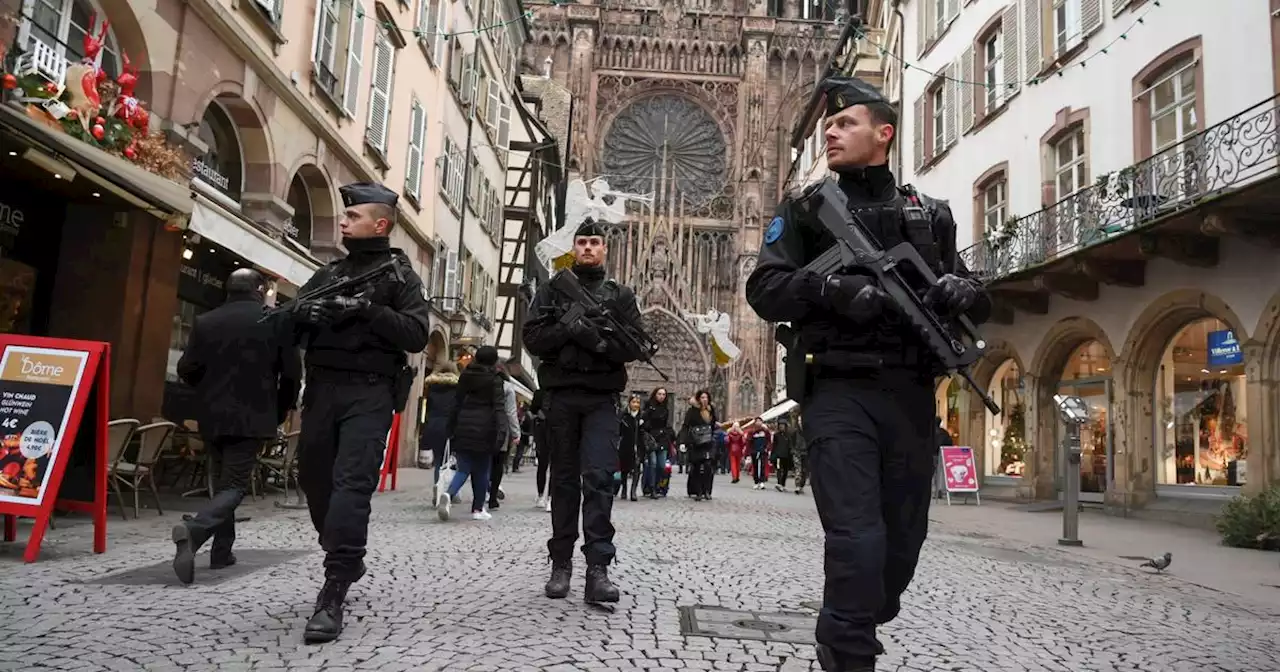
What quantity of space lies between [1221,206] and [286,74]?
12.2 m

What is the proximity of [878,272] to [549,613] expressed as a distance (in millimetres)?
2441

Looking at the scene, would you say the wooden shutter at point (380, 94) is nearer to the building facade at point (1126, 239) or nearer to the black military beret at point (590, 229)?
the building facade at point (1126, 239)

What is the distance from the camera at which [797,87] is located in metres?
54.4

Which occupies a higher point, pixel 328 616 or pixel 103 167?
pixel 103 167

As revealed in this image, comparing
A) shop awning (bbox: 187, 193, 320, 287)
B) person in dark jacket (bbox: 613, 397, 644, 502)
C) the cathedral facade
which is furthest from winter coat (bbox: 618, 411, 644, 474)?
the cathedral facade

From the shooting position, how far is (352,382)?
416 centimetres

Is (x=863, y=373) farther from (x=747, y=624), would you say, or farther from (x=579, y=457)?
(x=579, y=457)

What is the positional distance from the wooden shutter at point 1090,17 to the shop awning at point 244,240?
1291 centimetres

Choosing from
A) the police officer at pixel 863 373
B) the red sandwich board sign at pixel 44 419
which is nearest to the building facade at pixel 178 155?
the red sandwich board sign at pixel 44 419

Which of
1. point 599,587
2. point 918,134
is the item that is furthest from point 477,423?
point 918,134

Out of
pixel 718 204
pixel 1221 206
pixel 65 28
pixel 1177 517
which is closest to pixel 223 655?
pixel 65 28

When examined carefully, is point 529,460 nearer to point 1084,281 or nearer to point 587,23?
point 1084,281

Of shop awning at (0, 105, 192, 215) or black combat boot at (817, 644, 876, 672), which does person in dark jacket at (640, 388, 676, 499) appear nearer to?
shop awning at (0, 105, 192, 215)

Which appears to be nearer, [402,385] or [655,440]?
[402,385]
